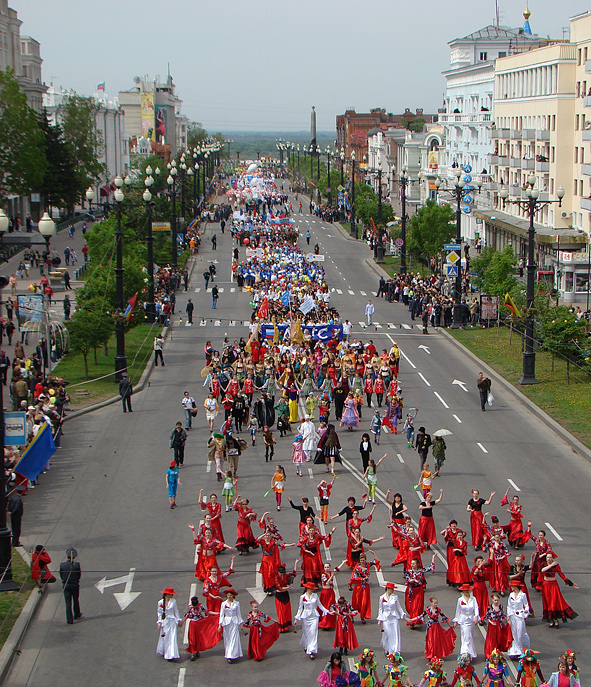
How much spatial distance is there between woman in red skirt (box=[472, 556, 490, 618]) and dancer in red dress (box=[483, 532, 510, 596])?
1.38ft

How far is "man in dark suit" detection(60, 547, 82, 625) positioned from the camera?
57.3 feet

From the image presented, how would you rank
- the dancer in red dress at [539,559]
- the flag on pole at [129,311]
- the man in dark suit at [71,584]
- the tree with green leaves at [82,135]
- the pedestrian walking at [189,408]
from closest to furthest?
1. the man in dark suit at [71,584]
2. the dancer in red dress at [539,559]
3. the pedestrian walking at [189,408]
4. the flag on pole at [129,311]
5. the tree with green leaves at [82,135]

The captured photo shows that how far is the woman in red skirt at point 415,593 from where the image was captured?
17.1 m

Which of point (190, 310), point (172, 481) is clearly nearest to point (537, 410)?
point (172, 481)

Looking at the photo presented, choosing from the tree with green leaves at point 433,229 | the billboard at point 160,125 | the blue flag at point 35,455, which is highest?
the billboard at point 160,125

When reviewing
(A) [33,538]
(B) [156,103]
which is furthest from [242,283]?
(B) [156,103]

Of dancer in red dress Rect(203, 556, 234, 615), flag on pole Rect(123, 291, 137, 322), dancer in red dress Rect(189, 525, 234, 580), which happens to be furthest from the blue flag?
flag on pole Rect(123, 291, 137, 322)

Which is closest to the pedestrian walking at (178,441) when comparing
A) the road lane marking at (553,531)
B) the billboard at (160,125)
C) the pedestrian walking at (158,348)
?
the road lane marking at (553,531)

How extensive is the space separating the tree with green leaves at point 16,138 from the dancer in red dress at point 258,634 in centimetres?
6463

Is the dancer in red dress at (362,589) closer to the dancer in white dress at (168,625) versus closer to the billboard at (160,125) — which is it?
the dancer in white dress at (168,625)

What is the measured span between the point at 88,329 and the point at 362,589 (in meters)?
21.5

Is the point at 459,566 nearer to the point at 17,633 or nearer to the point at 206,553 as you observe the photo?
the point at 206,553

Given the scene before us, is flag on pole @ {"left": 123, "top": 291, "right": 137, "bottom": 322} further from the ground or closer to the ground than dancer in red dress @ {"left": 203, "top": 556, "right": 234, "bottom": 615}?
further from the ground

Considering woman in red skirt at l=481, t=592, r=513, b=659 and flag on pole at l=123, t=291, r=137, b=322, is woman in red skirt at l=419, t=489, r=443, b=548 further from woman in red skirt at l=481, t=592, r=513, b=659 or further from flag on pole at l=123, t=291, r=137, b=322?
flag on pole at l=123, t=291, r=137, b=322
